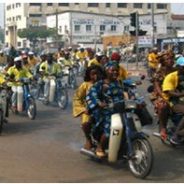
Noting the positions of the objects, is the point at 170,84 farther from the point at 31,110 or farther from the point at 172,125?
the point at 31,110

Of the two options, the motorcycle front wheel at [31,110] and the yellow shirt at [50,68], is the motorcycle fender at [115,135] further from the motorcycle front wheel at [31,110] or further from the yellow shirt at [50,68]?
the yellow shirt at [50,68]

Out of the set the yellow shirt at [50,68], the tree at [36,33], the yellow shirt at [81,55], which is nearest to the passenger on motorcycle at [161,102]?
the yellow shirt at [50,68]

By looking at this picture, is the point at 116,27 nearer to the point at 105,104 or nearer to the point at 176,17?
the point at 176,17

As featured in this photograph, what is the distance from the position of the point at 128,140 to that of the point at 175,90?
194 cm

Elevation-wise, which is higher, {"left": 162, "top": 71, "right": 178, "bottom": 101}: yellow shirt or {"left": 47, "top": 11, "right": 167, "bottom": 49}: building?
{"left": 47, "top": 11, "right": 167, "bottom": 49}: building

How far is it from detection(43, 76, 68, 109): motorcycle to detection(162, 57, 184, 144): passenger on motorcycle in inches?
246

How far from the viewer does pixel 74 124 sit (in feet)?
37.6

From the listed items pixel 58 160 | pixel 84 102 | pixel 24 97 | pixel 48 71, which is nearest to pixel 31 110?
pixel 24 97

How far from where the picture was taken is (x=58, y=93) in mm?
14734

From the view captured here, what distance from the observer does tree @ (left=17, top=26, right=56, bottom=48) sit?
8538 centimetres

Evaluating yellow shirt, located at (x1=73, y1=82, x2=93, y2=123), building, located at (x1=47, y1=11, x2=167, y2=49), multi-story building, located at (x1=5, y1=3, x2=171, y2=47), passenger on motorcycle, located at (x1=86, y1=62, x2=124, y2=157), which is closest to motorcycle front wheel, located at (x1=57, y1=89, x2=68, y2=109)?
yellow shirt, located at (x1=73, y1=82, x2=93, y2=123)

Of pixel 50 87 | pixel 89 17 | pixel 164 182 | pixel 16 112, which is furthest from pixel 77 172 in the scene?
pixel 89 17

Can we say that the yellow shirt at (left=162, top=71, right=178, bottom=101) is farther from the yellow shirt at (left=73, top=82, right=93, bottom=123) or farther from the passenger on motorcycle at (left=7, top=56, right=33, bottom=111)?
the passenger on motorcycle at (left=7, top=56, right=33, bottom=111)

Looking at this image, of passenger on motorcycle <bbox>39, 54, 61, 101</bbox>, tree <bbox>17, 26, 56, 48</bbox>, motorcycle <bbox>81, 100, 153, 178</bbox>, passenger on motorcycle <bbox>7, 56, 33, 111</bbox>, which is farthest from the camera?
tree <bbox>17, 26, 56, 48</bbox>
